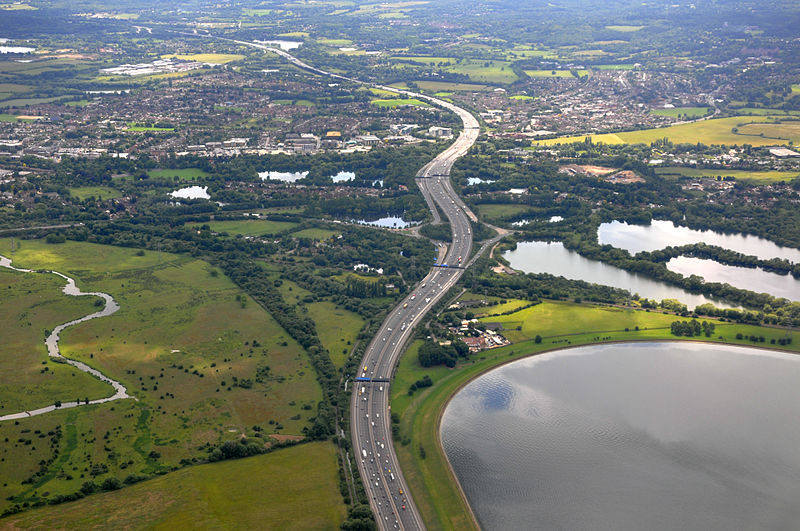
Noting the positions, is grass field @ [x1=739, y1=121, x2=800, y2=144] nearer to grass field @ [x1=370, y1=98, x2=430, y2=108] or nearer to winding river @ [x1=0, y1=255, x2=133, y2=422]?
grass field @ [x1=370, y1=98, x2=430, y2=108]

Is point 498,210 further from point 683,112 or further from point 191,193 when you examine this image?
point 683,112

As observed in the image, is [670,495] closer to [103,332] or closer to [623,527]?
[623,527]

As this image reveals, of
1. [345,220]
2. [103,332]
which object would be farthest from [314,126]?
[103,332]

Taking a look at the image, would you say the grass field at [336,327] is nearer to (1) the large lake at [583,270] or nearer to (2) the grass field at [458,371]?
(2) the grass field at [458,371]

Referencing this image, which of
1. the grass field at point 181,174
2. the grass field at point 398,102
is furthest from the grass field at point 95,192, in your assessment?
the grass field at point 398,102

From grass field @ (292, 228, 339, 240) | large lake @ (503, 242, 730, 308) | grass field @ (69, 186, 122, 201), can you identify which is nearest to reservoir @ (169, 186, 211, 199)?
grass field @ (69, 186, 122, 201)

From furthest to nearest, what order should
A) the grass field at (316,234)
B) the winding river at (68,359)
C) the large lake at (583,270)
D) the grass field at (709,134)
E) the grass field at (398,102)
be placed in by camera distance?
the grass field at (398,102) → the grass field at (709,134) → the grass field at (316,234) → the large lake at (583,270) → the winding river at (68,359)

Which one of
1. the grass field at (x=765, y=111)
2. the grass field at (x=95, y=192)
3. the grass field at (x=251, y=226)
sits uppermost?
the grass field at (x=765, y=111)
